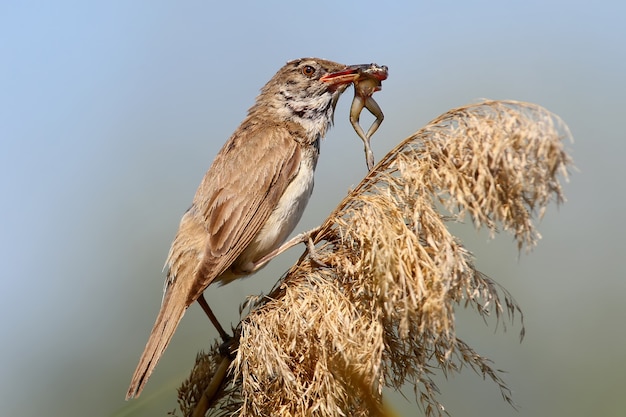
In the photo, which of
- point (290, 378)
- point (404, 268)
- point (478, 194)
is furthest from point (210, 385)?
point (478, 194)

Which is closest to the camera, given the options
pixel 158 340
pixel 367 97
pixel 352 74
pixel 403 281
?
pixel 403 281

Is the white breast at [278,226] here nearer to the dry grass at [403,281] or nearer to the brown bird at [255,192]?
the brown bird at [255,192]

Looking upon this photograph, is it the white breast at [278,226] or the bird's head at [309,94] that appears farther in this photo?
the bird's head at [309,94]

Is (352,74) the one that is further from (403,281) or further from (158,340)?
(403,281)

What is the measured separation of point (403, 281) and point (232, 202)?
201 cm

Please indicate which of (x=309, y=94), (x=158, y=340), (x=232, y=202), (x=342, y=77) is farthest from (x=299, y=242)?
(x=309, y=94)

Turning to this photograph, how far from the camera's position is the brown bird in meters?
3.91

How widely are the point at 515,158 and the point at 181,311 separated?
6.35ft

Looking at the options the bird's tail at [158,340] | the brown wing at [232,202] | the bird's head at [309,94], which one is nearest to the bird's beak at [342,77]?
the bird's head at [309,94]

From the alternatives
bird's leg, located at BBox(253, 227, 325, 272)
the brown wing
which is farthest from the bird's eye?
bird's leg, located at BBox(253, 227, 325, 272)

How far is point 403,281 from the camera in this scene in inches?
93.6

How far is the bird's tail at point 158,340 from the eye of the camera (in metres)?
3.32

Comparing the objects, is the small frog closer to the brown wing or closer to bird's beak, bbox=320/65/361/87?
bird's beak, bbox=320/65/361/87

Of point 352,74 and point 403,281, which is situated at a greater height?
point 352,74
